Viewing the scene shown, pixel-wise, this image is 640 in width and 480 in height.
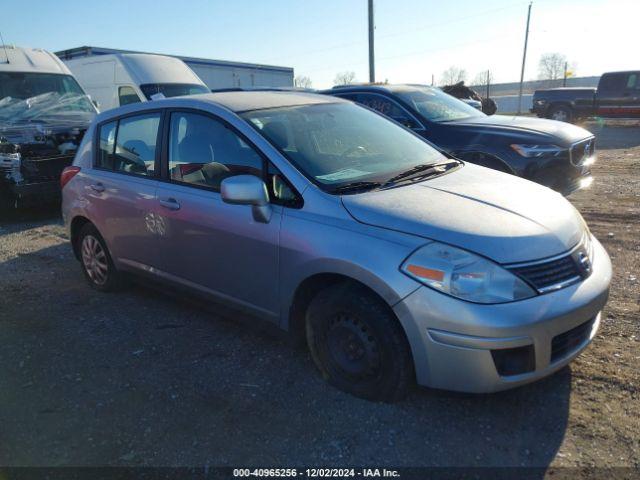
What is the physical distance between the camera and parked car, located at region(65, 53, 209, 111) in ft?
38.2

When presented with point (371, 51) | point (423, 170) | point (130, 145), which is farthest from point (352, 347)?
point (371, 51)

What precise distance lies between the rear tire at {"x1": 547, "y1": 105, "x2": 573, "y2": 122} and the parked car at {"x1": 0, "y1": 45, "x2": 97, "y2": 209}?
18.9m

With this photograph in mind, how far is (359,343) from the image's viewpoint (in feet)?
9.40

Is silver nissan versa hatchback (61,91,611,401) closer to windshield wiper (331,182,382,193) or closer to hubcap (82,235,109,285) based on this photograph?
windshield wiper (331,182,382,193)

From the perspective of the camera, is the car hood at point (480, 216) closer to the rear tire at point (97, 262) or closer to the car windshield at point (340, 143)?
the car windshield at point (340, 143)

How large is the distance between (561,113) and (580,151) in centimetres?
1701

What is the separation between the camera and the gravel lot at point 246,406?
2.59 metres

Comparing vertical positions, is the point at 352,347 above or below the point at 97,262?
above

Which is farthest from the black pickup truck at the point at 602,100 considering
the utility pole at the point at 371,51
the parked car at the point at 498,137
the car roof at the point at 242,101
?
the car roof at the point at 242,101

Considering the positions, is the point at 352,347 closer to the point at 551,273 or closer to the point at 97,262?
the point at 551,273

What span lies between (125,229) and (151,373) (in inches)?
53.5

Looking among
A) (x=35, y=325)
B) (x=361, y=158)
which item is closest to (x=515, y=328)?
(x=361, y=158)

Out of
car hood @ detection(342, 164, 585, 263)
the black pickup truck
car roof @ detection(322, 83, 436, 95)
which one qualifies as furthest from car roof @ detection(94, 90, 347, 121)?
the black pickup truck

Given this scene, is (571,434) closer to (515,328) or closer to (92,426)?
(515,328)
